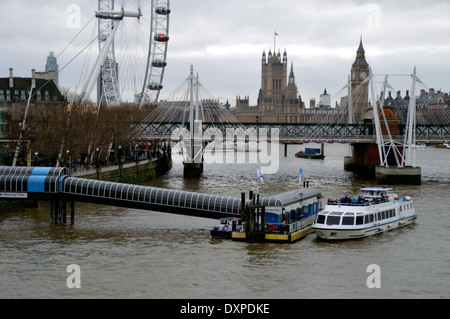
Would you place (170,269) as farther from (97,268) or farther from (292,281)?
(292,281)

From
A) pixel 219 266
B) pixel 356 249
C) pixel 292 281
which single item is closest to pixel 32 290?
pixel 219 266

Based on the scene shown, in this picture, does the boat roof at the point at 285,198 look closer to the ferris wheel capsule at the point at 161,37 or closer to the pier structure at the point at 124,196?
the pier structure at the point at 124,196

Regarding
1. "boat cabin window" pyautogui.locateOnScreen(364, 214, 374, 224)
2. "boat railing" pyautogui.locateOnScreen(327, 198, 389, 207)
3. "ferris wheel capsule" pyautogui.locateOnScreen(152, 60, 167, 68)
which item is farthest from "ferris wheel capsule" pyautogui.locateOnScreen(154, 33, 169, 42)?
"boat cabin window" pyautogui.locateOnScreen(364, 214, 374, 224)

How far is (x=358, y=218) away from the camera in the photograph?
34.8 meters

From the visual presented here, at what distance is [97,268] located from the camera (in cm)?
2819

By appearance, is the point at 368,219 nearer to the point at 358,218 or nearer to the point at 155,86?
the point at 358,218

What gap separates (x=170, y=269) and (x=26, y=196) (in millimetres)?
12448

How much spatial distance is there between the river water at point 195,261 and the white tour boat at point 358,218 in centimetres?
53

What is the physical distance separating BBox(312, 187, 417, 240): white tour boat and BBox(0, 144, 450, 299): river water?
53 centimetres

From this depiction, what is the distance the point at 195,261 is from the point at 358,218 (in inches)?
364

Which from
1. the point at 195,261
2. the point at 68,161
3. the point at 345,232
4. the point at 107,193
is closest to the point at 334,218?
the point at 345,232

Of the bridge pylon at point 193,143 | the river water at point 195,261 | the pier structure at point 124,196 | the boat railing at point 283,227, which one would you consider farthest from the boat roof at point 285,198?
the bridge pylon at point 193,143

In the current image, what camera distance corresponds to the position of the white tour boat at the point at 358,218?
33812 mm

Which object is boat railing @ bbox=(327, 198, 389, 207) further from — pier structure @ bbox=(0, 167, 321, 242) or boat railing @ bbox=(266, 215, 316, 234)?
boat railing @ bbox=(266, 215, 316, 234)
